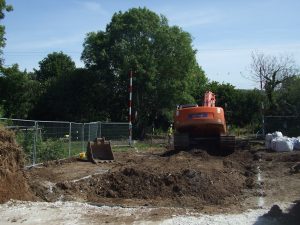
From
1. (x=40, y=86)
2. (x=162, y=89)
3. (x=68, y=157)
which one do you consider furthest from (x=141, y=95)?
(x=68, y=157)

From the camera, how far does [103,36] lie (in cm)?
3944

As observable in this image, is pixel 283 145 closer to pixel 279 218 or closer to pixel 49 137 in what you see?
pixel 49 137

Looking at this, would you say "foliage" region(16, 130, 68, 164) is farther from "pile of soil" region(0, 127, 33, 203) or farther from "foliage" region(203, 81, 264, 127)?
"foliage" region(203, 81, 264, 127)

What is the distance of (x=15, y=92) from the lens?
1464 inches

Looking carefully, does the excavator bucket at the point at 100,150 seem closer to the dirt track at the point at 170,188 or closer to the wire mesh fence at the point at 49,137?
the wire mesh fence at the point at 49,137

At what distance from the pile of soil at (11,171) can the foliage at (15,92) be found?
24.9 m

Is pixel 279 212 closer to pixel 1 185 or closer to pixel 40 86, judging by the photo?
pixel 1 185

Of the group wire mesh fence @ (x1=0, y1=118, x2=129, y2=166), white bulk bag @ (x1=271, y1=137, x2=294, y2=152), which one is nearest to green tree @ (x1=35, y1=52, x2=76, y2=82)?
wire mesh fence @ (x1=0, y1=118, x2=129, y2=166)

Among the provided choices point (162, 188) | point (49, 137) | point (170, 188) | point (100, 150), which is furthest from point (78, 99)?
point (170, 188)

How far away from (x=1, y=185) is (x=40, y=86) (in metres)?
34.1

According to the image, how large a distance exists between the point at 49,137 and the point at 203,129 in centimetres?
688

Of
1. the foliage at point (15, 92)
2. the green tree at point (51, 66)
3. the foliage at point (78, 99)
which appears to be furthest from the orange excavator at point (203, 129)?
the green tree at point (51, 66)

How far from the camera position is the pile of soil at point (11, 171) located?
31.8 feet

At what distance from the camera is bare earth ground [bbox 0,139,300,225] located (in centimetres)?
810
